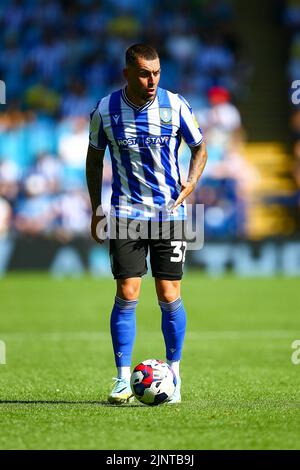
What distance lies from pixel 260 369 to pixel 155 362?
7.38 ft

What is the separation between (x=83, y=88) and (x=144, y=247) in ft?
48.3

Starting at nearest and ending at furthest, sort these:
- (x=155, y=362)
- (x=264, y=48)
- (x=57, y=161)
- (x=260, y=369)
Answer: (x=155, y=362)
(x=260, y=369)
(x=57, y=161)
(x=264, y=48)

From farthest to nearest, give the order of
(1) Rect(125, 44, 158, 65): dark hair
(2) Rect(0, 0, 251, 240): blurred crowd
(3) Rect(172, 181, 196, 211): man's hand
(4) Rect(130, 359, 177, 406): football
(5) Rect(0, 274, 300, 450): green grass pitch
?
(2) Rect(0, 0, 251, 240): blurred crowd < (3) Rect(172, 181, 196, 211): man's hand < (1) Rect(125, 44, 158, 65): dark hair < (4) Rect(130, 359, 177, 406): football < (5) Rect(0, 274, 300, 450): green grass pitch

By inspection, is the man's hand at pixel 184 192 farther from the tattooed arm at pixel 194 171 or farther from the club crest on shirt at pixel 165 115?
the club crest on shirt at pixel 165 115

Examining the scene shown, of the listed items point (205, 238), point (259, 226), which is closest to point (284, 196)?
point (259, 226)

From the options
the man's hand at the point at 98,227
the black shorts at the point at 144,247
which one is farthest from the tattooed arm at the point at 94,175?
the black shorts at the point at 144,247

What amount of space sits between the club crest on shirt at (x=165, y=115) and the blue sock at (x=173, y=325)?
Answer: 1156mm

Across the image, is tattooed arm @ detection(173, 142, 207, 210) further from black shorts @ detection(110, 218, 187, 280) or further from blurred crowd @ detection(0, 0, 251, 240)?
blurred crowd @ detection(0, 0, 251, 240)

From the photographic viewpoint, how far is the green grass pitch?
5223mm

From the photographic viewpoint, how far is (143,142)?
6465mm

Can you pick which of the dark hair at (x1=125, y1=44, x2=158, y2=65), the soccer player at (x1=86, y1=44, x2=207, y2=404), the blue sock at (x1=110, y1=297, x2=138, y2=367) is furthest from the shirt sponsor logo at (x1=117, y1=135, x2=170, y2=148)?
the blue sock at (x1=110, y1=297, x2=138, y2=367)

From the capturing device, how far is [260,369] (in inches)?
331

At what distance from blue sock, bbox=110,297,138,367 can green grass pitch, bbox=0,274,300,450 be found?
0.35 metres

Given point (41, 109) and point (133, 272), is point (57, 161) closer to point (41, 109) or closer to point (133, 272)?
point (41, 109)
